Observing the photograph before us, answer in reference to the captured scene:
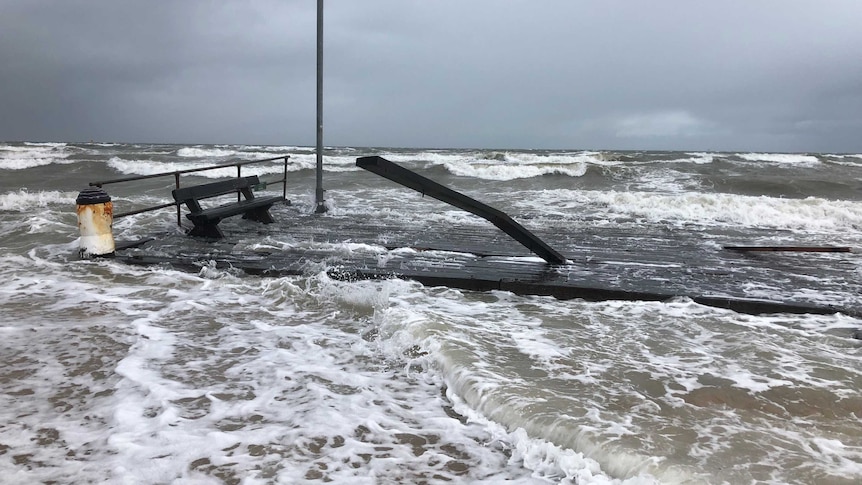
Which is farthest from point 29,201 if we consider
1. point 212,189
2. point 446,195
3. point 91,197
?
point 446,195

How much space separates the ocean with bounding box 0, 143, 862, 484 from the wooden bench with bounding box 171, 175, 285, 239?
4.91 ft

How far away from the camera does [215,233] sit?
8055 mm

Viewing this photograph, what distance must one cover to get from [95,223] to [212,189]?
1874 mm

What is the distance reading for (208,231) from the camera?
8.06 m

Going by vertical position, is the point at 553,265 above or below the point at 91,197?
below

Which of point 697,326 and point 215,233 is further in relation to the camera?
point 215,233

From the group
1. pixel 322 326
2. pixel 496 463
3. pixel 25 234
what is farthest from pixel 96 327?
pixel 25 234

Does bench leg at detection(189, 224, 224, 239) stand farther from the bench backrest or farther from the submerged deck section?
the bench backrest

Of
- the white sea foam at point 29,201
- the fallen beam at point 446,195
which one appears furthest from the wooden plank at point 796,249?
the white sea foam at point 29,201

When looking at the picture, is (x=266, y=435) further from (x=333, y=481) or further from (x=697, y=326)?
(x=697, y=326)

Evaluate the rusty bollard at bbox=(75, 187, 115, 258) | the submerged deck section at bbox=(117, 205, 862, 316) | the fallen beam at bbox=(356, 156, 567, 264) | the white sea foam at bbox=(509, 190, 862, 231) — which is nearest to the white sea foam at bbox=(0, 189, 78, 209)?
the rusty bollard at bbox=(75, 187, 115, 258)

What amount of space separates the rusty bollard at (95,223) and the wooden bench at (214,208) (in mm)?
867

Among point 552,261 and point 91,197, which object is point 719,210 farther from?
point 91,197

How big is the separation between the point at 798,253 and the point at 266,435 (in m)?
8.24
